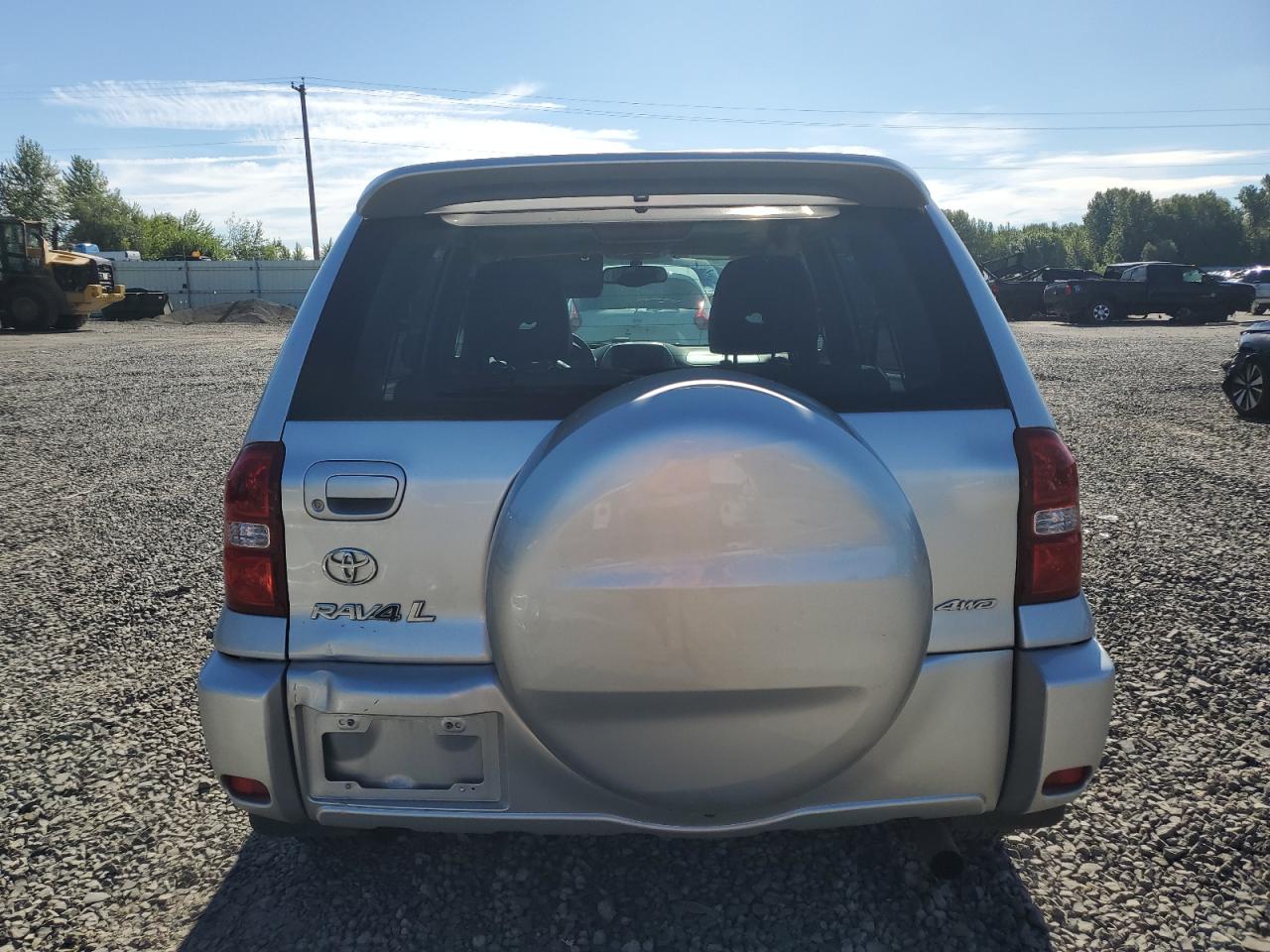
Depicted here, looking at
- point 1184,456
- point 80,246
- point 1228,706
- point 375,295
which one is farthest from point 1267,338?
point 80,246

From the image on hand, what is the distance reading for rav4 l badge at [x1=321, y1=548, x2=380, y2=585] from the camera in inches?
77.2

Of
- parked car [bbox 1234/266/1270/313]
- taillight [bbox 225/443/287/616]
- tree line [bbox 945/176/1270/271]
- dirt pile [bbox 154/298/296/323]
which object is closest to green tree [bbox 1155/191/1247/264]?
tree line [bbox 945/176/1270/271]

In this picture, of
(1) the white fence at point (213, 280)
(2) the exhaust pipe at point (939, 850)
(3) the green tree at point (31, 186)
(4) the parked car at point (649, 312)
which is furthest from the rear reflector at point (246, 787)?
(3) the green tree at point (31, 186)

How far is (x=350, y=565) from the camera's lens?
1.97 metres

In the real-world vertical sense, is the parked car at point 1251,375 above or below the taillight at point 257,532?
below

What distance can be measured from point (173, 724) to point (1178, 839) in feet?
10.6

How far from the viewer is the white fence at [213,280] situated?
44.0m

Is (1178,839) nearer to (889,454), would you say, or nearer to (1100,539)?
(889,454)

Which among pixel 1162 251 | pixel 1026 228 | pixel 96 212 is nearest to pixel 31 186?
pixel 96 212

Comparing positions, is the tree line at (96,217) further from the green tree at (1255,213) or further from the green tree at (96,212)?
the green tree at (1255,213)

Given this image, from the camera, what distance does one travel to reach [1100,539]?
566 centimetres

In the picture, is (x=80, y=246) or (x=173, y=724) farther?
(x=80, y=246)

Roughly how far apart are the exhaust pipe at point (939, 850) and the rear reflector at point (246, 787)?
1.55 metres

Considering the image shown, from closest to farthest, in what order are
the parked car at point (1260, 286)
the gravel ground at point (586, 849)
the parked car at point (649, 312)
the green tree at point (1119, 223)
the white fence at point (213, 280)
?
1. the gravel ground at point (586, 849)
2. the parked car at point (649, 312)
3. the parked car at point (1260, 286)
4. the white fence at point (213, 280)
5. the green tree at point (1119, 223)
